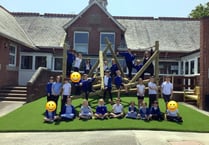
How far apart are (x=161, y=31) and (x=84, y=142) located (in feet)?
72.6

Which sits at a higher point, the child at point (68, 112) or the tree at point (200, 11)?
the tree at point (200, 11)

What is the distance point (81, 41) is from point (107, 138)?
18253mm

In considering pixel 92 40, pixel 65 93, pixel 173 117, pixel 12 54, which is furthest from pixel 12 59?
pixel 173 117

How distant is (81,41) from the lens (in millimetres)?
27047

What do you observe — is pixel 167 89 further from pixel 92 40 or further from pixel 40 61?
pixel 40 61

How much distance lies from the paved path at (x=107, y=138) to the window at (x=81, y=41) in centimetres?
1704

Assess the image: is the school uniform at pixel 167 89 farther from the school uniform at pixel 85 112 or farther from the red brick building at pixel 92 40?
the red brick building at pixel 92 40

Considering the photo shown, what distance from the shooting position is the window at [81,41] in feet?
88.5

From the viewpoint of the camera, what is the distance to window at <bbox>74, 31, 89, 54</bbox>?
27.0 m

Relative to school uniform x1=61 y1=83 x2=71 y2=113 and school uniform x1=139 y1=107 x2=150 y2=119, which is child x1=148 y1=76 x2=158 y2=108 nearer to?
school uniform x1=139 y1=107 x2=150 y2=119

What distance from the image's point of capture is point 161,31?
96.8 feet

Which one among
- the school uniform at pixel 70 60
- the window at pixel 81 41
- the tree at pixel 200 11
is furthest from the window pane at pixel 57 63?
the tree at pixel 200 11

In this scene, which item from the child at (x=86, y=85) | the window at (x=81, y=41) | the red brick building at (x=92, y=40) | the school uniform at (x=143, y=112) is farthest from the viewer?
the window at (x=81, y=41)

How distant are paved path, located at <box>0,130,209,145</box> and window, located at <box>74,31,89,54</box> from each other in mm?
17036
